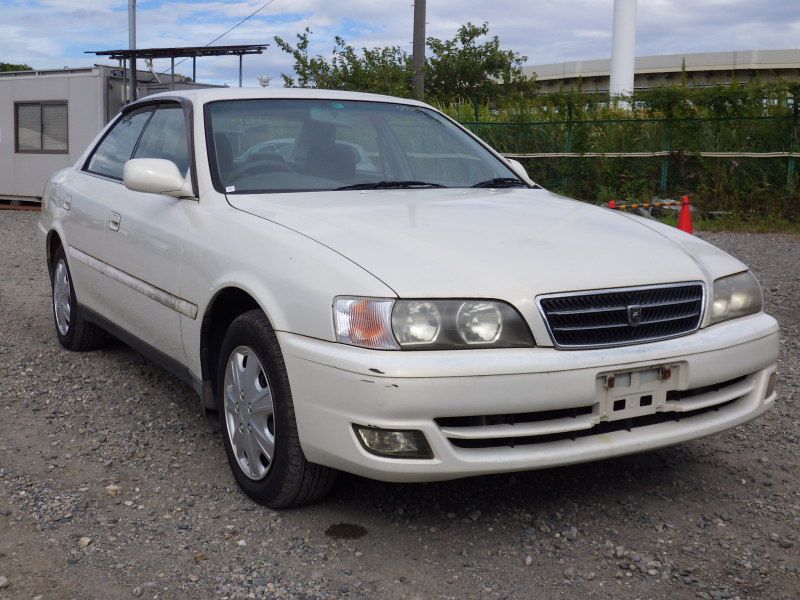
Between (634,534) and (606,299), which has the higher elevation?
(606,299)

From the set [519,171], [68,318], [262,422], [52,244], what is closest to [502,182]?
[519,171]

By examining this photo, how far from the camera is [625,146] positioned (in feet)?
51.2

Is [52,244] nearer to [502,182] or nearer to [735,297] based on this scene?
[502,182]

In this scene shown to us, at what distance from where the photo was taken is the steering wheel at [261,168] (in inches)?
147

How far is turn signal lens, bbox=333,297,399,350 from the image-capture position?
2.62 metres

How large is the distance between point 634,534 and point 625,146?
13.5 metres

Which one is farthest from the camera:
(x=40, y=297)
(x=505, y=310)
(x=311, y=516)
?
(x=40, y=297)

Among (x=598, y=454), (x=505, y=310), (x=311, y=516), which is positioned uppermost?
(x=505, y=310)

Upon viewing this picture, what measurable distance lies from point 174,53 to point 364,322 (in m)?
13.8

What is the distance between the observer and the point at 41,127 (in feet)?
55.1

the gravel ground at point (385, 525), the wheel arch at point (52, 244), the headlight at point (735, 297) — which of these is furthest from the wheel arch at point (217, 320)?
the wheel arch at point (52, 244)

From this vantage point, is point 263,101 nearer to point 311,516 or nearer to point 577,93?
point 311,516

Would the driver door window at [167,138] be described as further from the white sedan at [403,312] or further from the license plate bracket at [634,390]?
the license plate bracket at [634,390]

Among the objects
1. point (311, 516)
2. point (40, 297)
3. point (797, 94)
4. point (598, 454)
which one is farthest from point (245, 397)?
point (797, 94)
